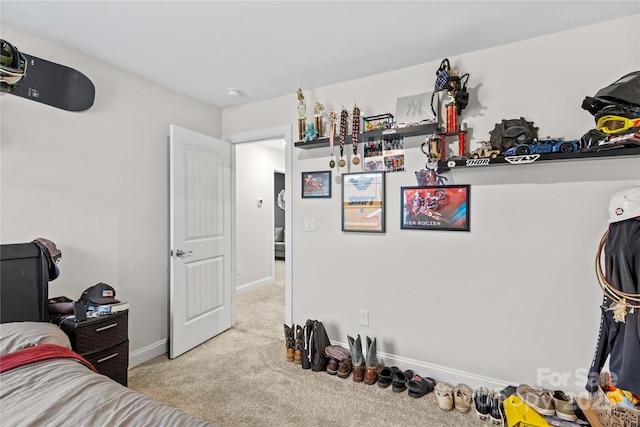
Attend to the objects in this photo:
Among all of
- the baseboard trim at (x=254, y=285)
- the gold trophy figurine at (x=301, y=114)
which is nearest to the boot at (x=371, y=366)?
the gold trophy figurine at (x=301, y=114)

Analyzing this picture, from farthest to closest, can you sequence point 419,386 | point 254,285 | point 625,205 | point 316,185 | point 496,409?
1. point 254,285
2. point 316,185
3. point 419,386
4. point 496,409
5. point 625,205

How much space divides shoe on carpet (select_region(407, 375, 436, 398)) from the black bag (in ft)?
2.21

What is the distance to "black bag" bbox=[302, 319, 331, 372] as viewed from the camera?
248cm

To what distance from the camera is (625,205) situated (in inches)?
61.9

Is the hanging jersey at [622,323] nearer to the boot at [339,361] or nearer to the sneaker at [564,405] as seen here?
the sneaker at [564,405]

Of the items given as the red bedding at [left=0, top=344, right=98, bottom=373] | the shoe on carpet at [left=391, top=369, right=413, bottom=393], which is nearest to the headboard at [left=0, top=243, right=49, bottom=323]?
the red bedding at [left=0, top=344, right=98, bottom=373]

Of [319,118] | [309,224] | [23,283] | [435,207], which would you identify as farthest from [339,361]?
[23,283]

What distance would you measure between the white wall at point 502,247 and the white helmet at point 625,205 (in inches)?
8.8

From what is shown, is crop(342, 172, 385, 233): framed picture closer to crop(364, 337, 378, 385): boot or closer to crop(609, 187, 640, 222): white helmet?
crop(364, 337, 378, 385): boot

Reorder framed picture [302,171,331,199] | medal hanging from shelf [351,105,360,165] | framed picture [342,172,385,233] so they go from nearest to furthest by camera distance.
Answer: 1. medal hanging from shelf [351,105,360,165]
2. framed picture [342,172,385,233]
3. framed picture [302,171,331,199]

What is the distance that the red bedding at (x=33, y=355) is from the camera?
1.25 metres

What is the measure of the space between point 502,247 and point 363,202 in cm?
103

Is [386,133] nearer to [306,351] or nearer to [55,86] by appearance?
[306,351]

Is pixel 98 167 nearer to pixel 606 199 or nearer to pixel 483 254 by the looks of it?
pixel 483 254
